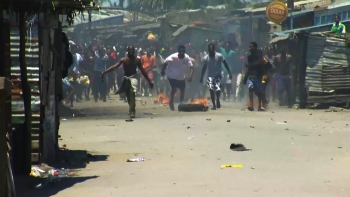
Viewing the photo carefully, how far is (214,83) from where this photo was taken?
72.3ft

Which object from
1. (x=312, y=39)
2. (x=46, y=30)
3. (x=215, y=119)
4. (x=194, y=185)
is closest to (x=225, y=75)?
(x=312, y=39)

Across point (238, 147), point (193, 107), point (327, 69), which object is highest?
point (327, 69)

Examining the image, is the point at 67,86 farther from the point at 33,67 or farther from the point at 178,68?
the point at 33,67

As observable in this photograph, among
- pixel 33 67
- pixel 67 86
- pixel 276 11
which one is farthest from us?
pixel 276 11

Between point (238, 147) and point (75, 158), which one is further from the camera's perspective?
point (238, 147)

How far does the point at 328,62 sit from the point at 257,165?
12.1 meters

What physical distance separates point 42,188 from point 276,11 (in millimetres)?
19618

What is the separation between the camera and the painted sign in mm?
27438

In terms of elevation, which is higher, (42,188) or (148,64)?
(148,64)

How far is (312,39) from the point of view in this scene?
2222cm

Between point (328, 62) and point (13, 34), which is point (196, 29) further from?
Result: point (13, 34)

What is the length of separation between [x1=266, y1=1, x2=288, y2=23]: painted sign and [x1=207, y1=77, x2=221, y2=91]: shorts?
605 cm

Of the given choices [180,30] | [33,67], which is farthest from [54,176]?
[180,30]

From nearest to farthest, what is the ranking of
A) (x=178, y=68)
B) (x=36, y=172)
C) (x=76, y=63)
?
(x=36, y=172), (x=178, y=68), (x=76, y=63)
